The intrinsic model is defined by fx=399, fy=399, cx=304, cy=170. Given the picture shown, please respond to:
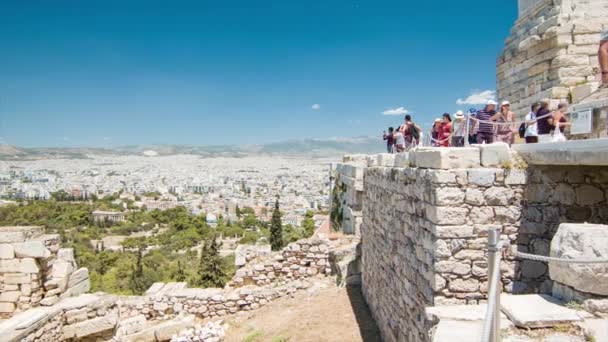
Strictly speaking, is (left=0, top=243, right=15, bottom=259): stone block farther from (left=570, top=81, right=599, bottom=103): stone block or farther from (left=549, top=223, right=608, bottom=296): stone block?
(left=570, top=81, right=599, bottom=103): stone block

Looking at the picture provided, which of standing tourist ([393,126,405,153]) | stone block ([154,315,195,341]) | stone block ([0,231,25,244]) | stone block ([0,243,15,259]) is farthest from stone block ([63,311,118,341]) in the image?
standing tourist ([393,126,405,153])

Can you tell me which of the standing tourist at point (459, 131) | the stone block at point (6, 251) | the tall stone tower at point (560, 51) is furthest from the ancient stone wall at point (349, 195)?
the stone block at point (6, 251)

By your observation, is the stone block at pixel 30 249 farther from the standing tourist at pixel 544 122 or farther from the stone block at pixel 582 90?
the stone block at pixel 582 90

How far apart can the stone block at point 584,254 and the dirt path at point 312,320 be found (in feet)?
14.2

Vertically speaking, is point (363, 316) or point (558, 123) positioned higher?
point (558, 123)

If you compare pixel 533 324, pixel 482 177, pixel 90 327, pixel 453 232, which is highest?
pixel 482 177

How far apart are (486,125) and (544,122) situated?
0.86 meters

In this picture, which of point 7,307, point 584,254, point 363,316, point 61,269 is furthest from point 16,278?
point 584,254

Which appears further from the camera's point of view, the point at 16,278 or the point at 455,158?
the point at 16,278

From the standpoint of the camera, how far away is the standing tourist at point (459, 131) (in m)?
7.30

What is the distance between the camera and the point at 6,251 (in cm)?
895

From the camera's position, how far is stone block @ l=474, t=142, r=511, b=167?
15.3ft

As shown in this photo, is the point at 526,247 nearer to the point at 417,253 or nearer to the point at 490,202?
the point at 490,202

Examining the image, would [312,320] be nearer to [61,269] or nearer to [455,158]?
[455,158]
